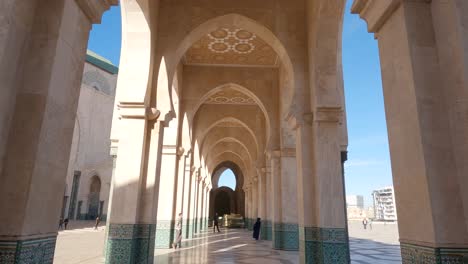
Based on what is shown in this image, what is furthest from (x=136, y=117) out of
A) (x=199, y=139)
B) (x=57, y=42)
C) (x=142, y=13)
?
(x=199, y=139)

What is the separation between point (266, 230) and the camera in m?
12.2

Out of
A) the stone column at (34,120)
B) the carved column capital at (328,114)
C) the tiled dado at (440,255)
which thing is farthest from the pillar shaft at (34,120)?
the carved column capital at (328,114)

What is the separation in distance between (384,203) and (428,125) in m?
91.9

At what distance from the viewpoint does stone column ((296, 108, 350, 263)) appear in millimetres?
4844

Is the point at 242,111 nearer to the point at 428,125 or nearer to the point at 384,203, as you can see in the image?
the point at 428,125

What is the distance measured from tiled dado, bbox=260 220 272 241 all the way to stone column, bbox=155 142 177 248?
4273 mm

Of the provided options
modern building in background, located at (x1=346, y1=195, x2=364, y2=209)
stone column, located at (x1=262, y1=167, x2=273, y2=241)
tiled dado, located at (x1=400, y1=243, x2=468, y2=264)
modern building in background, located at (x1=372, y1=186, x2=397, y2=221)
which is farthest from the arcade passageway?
modern building in background, located at (x1=346, y1=195, x2=364, y2=209)

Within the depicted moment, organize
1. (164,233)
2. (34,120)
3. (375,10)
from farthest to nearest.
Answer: (164,233) → (375,10) → (34,120)

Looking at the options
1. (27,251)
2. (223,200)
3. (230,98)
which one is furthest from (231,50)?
(223,200)

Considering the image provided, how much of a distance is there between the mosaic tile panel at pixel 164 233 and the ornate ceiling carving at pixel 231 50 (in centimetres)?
476

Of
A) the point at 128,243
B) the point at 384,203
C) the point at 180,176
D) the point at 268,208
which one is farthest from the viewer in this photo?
the point at 384,203

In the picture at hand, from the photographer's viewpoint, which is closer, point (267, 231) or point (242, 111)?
point (267, 231)

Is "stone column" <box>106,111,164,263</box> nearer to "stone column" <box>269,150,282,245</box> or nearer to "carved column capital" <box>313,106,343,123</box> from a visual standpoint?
"carved column capital" <box>313,106,343,123</box>

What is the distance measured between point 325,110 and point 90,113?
2866 centimetres
